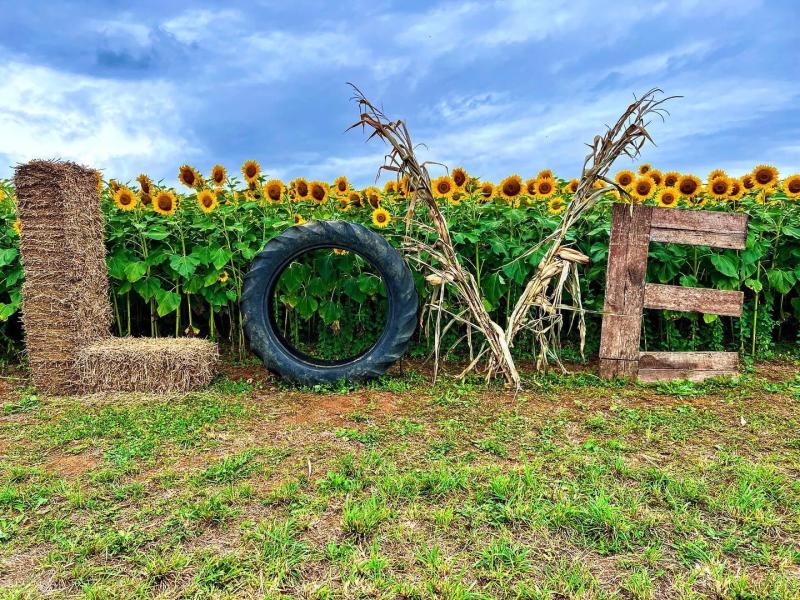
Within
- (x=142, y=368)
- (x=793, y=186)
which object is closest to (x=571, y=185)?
(x=793, y=186)

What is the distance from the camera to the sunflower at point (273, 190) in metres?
5.16

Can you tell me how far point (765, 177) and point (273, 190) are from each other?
4774 millimetres

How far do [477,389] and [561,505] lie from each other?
192 cm

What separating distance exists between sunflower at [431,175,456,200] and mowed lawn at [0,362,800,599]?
195 centimetres

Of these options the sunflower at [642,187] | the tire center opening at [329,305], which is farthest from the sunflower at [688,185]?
the tire center opening at [329,305]

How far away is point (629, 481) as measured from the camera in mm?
2654

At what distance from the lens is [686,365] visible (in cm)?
475

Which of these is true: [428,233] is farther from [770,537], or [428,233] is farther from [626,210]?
[770,537]

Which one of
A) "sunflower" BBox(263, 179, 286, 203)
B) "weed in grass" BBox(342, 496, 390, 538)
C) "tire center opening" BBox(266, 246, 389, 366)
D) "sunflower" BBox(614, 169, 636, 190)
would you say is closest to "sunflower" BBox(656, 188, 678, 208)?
"sunflower" BBox(614, 169, 636, 190)

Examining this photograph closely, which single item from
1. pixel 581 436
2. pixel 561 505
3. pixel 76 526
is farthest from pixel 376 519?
pixel 581 436

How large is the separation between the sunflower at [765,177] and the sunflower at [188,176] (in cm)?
548

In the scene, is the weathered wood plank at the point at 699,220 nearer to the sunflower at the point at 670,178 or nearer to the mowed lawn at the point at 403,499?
the sunflower at the point at 670,178

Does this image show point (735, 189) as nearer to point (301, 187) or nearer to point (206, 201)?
point (301, 187)

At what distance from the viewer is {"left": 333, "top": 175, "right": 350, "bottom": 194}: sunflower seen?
5.23m
